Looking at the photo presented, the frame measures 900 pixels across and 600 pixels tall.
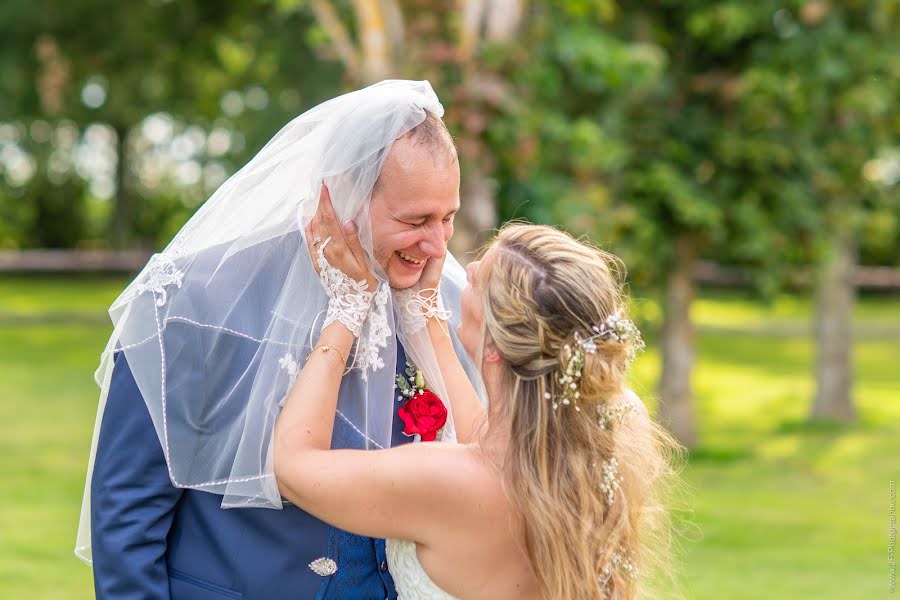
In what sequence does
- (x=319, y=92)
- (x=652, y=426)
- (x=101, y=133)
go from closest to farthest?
(x=652, y=426) → (x=319, y=92) → (x=101, y=133)

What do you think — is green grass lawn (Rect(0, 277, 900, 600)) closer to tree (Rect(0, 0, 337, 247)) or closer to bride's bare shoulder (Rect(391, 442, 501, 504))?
bride's bare shoulder (Rect(391, 442, 501, 504))

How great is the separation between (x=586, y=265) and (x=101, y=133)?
30585 millimetres

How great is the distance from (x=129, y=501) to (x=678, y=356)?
1100 centimetres

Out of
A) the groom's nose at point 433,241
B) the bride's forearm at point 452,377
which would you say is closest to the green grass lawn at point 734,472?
the bride's forearm at point 452,377

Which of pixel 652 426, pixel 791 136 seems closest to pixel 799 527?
pixel 791 136

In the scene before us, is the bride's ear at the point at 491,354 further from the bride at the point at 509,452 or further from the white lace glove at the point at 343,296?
the white lace glove at the point at 343,296

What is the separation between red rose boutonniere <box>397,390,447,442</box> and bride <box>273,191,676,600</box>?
0.53ft

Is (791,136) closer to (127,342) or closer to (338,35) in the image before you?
(338,35)

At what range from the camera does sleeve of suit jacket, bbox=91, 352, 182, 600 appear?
2480 mm

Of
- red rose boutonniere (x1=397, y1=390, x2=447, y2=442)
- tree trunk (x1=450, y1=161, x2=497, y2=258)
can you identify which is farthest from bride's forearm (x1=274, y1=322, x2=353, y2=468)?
tree trunk (x1=450, y1=161, x2=497, y2=258)

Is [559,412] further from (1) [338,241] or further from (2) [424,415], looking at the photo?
(1) [338,241]

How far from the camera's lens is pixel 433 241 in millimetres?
2703

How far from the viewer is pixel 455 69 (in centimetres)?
A: 823

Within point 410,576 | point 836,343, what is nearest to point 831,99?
point 836,343
